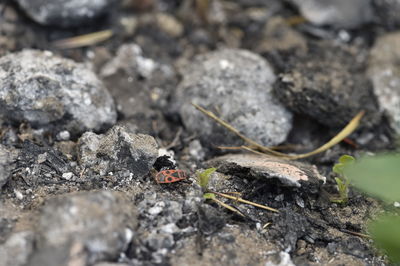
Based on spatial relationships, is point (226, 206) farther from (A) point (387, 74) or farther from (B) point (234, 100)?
(A) point (387, 74)

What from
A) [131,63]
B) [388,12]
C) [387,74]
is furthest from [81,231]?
[388,12]

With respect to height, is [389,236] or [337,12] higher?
[337,12]

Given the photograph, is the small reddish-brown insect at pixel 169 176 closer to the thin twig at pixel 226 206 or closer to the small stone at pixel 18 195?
the thin twig at pixel 226 206

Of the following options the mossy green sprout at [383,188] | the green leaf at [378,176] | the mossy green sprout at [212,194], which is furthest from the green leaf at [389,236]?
the mossy green sprout at [212,194]

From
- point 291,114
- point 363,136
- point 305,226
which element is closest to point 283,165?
point 305,226

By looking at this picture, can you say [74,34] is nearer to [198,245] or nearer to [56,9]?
[56,9]

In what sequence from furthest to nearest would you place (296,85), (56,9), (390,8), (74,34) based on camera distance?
(390,8)
(74,34)
(56,9)
(296,85)
